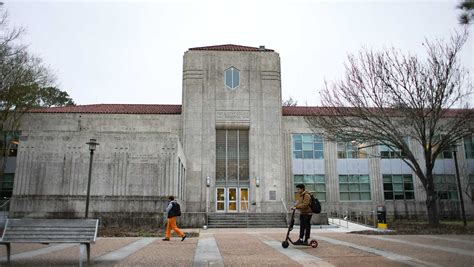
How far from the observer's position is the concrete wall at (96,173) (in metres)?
25.0

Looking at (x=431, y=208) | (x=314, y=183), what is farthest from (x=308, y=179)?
(x=431, y=208)

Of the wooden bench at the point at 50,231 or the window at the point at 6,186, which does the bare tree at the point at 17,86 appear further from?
the wooden bench at the point at 50,231

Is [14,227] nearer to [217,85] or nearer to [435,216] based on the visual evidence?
[435,216]

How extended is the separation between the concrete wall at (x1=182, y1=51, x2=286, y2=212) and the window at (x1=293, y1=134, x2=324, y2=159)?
7.10 ft

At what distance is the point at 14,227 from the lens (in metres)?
7.93

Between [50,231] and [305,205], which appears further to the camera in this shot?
[305,205]

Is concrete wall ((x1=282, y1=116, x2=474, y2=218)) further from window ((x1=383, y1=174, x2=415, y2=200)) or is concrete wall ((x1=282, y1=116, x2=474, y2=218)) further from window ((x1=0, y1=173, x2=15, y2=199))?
window ((x1=0, y1=173, x2=15, y2=199))

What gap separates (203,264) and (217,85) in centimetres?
2906

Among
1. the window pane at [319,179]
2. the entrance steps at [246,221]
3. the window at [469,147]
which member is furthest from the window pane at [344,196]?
the window at [469,147]

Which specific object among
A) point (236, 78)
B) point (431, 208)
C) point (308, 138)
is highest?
point (236, 78)

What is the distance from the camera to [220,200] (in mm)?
34562

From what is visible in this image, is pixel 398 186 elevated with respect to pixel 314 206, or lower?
elevated

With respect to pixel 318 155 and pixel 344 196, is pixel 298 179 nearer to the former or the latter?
pixel 318 155

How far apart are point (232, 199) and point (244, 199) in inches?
41.6
